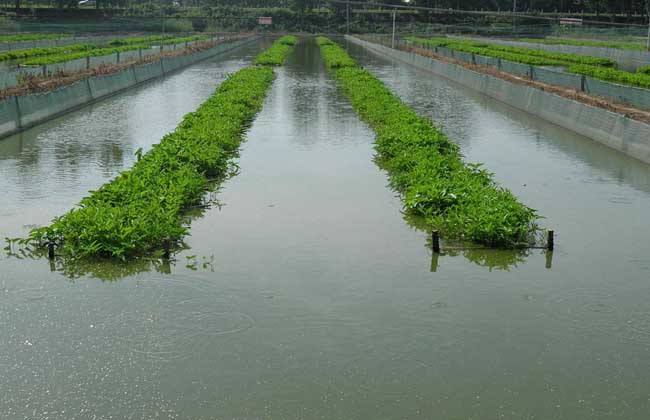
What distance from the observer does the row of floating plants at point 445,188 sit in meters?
11.0

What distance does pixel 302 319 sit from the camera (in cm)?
829

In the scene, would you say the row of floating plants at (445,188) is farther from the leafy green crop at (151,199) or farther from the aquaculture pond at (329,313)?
the leafy green crop at (151,199)

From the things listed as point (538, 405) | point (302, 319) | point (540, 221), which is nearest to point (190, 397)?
point (302, 319)

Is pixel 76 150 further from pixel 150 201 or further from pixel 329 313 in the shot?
pixel 329 313

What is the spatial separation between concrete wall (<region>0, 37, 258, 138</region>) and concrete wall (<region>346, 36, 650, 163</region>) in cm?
1522

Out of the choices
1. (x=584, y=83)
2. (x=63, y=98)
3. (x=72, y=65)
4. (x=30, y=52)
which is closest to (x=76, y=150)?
(x=63, y=98)

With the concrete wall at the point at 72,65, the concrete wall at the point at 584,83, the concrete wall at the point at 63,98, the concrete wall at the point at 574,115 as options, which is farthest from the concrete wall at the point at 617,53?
the concrete wall at the point at 72,65

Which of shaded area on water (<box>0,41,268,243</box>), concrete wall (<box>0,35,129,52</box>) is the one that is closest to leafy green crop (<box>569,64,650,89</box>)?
shaded area on water (<box>0,41,268,243</box>)

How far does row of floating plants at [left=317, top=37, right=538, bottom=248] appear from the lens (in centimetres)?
1099

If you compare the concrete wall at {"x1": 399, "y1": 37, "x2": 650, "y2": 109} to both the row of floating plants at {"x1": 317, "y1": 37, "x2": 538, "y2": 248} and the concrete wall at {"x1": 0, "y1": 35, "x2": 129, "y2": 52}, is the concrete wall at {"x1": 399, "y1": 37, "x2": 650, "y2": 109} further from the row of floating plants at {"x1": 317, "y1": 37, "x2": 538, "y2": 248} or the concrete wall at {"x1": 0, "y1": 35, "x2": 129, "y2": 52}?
the concrete wall at {"x1": 0, "y1": 35, "x2": 129, "y2": 52}

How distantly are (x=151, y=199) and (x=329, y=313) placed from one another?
4799 mm

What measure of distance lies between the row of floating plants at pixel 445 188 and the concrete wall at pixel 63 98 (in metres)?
9.68

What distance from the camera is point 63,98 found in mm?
23781

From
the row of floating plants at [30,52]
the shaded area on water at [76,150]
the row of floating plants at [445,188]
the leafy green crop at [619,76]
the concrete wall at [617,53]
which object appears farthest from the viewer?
the concrete wall at [617,53]
